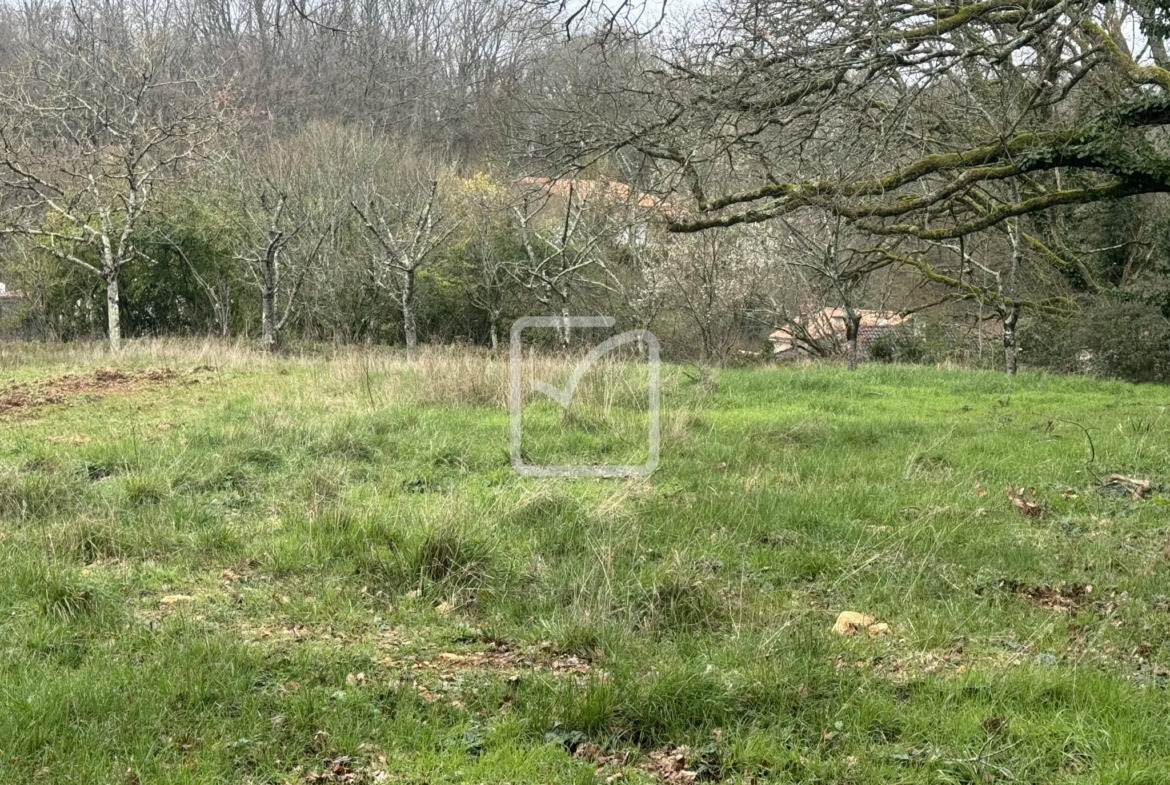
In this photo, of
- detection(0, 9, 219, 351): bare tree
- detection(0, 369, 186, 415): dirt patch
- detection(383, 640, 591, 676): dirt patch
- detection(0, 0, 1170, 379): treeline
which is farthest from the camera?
detection(0, 9, 219, 351): bare tree

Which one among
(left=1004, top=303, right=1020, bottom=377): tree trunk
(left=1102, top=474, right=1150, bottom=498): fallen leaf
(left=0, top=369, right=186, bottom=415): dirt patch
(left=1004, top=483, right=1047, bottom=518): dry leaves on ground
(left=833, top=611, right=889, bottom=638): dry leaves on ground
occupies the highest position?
(left=1004, top=303, right=1020, bottom=377): tree trunk

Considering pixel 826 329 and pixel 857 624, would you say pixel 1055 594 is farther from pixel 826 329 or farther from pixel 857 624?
pixel 826 329

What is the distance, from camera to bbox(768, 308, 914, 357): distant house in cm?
2288

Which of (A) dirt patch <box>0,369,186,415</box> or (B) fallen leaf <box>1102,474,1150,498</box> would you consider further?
(A) dirt patch <box>0,369,186,415</box>

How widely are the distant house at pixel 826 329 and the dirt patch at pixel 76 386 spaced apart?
1613 centimetres

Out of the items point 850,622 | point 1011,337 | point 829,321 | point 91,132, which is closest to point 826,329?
point 829,321

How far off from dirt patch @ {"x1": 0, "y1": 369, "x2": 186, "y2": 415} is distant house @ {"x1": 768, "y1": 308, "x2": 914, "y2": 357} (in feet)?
52.9

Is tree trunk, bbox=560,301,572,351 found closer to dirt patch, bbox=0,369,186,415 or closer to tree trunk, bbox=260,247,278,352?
tree trunk, bbox=260,247,278,352

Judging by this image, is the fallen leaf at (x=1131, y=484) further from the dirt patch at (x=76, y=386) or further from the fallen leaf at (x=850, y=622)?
the dirt patch at (x=76, y=386)

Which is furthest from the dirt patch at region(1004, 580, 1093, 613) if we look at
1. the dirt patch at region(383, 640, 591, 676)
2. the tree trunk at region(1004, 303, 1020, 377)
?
the tree trunk at region(1004, 303, 1020, 377)

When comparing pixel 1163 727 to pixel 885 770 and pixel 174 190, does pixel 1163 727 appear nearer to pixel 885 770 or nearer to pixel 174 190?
pixel 885 770

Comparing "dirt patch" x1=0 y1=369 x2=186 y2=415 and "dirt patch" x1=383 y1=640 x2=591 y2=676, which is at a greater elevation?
"dirt patch" x1=0 y1=369 x2=186 y2=415

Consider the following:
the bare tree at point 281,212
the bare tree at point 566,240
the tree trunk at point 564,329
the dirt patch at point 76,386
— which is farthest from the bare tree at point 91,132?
the tree trunk at point 564,329

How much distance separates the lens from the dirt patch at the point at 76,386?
995 cm
